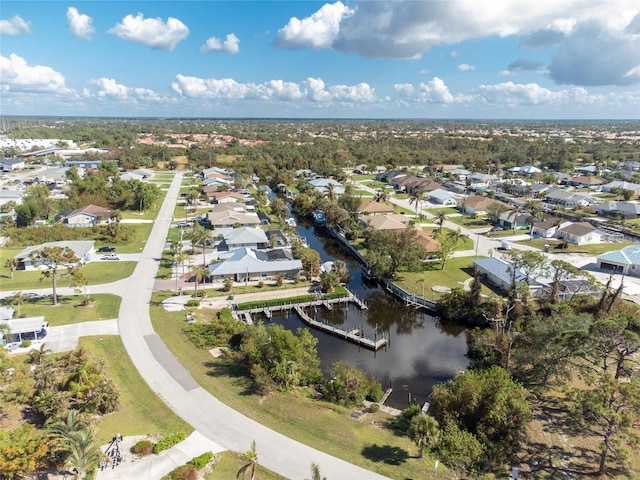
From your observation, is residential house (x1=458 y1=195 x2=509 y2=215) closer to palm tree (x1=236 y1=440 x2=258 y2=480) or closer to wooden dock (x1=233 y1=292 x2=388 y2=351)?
wooden dock (x1=233 y1=292 x2=388 y2=351)

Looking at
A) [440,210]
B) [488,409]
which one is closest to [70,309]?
[488,409]

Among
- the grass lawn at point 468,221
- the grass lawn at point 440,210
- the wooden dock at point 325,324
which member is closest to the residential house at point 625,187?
the grass lawn at point 440,210

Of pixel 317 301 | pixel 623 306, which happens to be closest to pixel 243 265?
pixel 317 301

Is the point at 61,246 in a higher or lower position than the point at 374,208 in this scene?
lower

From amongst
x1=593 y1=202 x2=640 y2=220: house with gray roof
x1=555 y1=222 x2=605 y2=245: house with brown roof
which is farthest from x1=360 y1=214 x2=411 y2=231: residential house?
x1=593 y1=202 x2=640 y2=220: house with gray roof

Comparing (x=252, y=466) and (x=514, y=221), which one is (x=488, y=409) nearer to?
(x=252, y=466)

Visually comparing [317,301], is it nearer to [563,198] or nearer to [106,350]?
[106,350]
